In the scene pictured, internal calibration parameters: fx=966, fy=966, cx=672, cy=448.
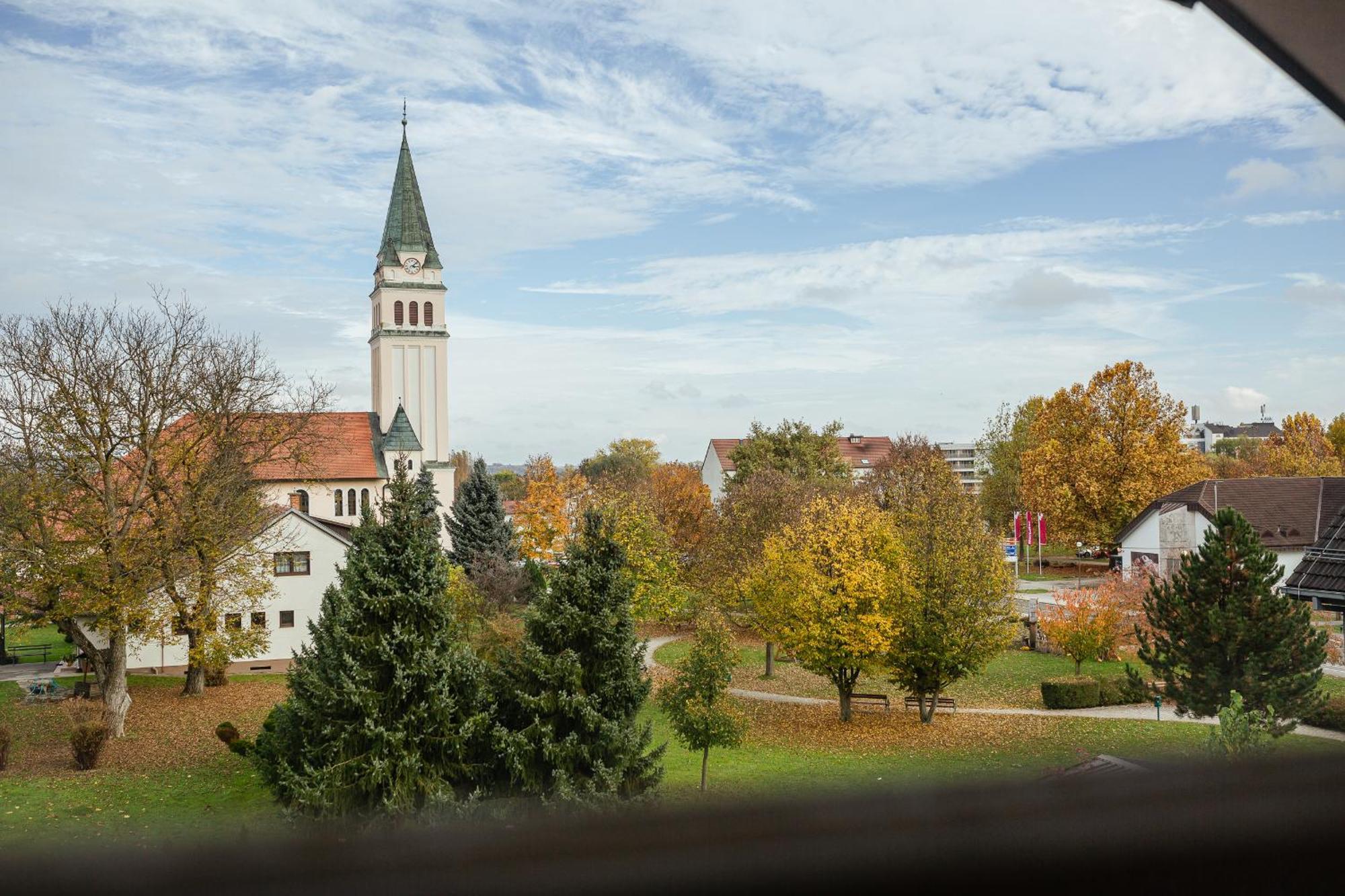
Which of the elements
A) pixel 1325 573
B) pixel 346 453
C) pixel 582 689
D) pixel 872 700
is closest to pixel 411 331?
pixel 346 453

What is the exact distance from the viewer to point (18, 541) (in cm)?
1839

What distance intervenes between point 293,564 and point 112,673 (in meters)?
7.77

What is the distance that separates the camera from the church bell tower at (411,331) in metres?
56.0

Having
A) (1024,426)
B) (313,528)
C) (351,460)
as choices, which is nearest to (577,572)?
(313,528)

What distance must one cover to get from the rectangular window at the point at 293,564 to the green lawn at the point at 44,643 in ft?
18.8

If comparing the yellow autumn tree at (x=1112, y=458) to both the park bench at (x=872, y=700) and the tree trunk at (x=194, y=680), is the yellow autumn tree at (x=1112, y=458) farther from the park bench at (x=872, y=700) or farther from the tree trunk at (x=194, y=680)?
the tree trunk at (x=194, y=680)

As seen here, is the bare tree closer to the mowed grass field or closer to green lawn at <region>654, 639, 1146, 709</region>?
the mowed grass field

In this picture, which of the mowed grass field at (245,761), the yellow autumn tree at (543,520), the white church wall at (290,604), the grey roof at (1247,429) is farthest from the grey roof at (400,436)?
the grey roof at (1247,429)

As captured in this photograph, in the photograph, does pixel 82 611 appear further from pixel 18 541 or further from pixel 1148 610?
pixel 1148 610

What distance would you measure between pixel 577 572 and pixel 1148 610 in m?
11.1

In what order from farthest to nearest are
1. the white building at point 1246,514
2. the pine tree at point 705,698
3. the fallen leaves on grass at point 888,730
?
the white building at point 1246,514 → the fallen leaves on grass at point 888,730 → the pine tree at point 705,698

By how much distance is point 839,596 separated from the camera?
67.6 feet

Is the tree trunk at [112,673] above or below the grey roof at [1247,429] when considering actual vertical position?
below

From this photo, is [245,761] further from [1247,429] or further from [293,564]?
[1247,429]
